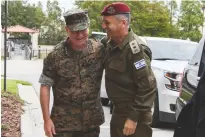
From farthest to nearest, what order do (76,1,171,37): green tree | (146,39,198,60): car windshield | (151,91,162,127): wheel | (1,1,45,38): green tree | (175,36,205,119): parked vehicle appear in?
(1,1,45,38): green tree → (76,1,171,37): green tree → (146,39,198,60): car windshield → (151,91,162,127): wheel → (175,36,205,119): parked vehicle

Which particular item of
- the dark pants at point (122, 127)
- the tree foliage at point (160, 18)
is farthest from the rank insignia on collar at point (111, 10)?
the tree foliage at point (160, 18)

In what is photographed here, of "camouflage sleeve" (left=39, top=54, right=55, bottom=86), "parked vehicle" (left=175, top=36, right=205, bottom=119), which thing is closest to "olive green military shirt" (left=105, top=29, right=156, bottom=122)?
"camouflage sleeve" (left=39, top=54, right=55, bottom=86)

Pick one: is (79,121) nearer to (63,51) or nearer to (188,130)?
(63,51)

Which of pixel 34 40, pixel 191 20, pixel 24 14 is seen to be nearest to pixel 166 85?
pixel 191 20

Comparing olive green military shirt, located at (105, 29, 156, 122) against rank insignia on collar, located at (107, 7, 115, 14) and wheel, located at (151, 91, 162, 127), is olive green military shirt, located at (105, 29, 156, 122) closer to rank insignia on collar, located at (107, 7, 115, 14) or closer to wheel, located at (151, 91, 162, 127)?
rank insignia on collar, located at (107, 7, 115, 14)

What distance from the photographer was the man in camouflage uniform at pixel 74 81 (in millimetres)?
3254

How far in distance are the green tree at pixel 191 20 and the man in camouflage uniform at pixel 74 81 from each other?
28.1m

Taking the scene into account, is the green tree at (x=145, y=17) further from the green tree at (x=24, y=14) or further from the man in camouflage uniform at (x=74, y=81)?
the man in camouflage uniform at (x=74, y=81)

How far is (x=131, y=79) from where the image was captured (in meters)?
3.11

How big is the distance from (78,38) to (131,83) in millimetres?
525

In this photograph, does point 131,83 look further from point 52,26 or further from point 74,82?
point 52,26

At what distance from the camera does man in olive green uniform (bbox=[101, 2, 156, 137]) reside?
9.98 ft

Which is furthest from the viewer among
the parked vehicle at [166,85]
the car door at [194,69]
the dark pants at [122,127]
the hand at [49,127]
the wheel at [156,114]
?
the wheel at [156,114]

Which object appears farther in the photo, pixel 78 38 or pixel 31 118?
pixel 31 118
